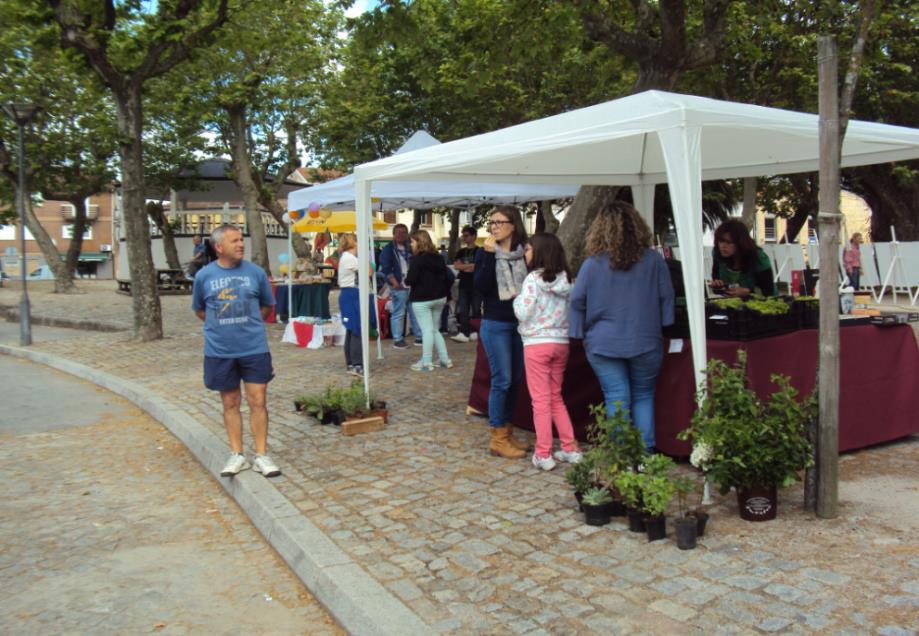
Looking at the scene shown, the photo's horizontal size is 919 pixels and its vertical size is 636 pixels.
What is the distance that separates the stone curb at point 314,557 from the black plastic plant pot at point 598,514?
4.36ft

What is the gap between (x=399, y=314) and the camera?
1230 centimetres

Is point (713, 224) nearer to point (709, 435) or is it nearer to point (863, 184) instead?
point (863, 184)

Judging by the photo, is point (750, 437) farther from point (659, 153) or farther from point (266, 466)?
point (659, 153)

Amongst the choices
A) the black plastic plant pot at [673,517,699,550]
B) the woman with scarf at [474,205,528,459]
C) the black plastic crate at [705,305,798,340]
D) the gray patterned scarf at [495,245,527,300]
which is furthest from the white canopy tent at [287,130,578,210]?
the black plastic plant pot at [673,517,699,550]

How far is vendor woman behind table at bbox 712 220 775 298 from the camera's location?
664 centimetres

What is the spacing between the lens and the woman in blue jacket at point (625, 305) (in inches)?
193

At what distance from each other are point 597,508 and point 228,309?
9.42 feet

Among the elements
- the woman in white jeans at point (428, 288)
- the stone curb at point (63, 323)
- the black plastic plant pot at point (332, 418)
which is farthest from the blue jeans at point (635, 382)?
the stone curb at point (63, 323)

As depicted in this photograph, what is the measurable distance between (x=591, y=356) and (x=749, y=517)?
1.38 meters

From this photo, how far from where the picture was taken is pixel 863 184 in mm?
26453

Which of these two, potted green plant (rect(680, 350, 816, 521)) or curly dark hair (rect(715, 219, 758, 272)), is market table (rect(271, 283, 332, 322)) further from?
potted green plant (rect(680, 350, 816, 521))

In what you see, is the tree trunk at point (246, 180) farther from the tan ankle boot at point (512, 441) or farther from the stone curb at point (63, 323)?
the tan ankle boot at point (512, 441)

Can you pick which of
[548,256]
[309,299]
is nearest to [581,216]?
[548,256]

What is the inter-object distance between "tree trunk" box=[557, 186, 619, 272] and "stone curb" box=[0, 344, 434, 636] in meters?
5.62
